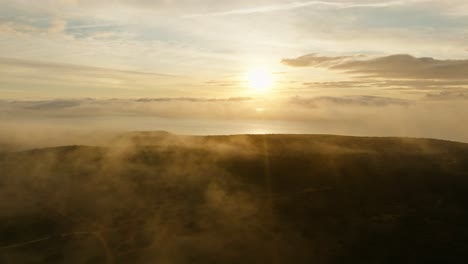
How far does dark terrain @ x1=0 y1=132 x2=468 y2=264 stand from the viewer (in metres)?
23.3

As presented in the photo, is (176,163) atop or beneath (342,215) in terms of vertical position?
atop

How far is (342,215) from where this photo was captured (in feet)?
92.6

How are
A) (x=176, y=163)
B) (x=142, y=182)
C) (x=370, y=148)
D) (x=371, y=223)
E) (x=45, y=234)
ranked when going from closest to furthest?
1. (x=45, y=234)
2. (x=371, y=223)
3. (x=142, y=182)
4. (x=176, y=163)
5. (x=370, y=148)

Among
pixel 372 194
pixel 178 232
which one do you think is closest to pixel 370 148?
pixel 372 194

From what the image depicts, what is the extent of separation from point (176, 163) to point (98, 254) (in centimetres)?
1830

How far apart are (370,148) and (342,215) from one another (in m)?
26.4

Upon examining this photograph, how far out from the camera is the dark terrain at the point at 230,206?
23281 millimetres

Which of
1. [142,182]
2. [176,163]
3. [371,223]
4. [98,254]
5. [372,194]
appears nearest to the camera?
[98,254]

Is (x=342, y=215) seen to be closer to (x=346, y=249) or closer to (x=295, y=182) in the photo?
(x=346, y=249)

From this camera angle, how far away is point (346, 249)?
2359 centimetres

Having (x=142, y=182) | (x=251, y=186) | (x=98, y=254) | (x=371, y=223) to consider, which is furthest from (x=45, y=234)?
(x=371, y=223)

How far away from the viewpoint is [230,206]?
29.7m

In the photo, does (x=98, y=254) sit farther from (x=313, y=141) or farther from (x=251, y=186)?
(x=313, y=141)

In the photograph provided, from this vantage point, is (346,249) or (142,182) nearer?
(346,249)
